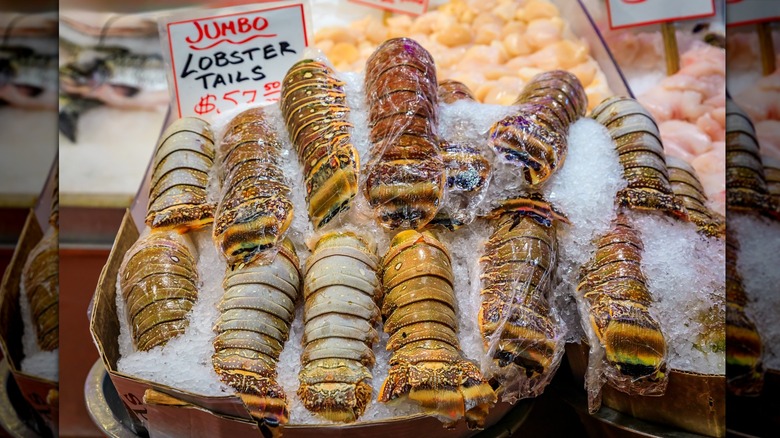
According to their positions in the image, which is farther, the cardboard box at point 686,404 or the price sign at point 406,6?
the price sign at point 406,6

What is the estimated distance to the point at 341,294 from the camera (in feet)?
6.01

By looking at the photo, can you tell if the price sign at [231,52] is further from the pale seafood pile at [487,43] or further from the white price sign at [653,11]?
the white price sign at [653,11]

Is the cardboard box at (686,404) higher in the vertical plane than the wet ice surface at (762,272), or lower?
lower

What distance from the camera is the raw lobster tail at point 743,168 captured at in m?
1.01

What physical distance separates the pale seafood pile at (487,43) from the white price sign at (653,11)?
0.64ft

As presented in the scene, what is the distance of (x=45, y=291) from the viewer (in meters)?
1.35

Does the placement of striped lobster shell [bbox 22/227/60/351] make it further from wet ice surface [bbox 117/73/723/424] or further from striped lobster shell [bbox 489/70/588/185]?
striped lobster shell [bbox 489/70/588/185]

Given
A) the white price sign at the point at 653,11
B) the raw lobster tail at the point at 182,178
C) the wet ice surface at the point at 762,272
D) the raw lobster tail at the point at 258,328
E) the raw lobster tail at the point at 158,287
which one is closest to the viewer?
the wet ice surface at the point at 762,272

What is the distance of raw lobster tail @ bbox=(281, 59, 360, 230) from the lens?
1998 millimetres

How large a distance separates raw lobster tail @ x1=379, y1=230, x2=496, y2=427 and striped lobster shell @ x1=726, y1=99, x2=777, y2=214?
2.56 ft

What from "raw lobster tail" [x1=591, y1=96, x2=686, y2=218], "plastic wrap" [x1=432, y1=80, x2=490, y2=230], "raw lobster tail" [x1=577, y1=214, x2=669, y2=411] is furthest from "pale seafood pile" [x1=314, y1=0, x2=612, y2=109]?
"raw lobster tail" [x1=577, y1=214, x2=669, y2=411]

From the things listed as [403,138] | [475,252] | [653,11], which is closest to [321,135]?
[403,138]

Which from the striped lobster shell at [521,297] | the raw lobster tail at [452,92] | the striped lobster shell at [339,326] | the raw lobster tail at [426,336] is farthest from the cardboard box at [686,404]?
the raw lobster tail at [452,92]

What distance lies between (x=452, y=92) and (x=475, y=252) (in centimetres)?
66
